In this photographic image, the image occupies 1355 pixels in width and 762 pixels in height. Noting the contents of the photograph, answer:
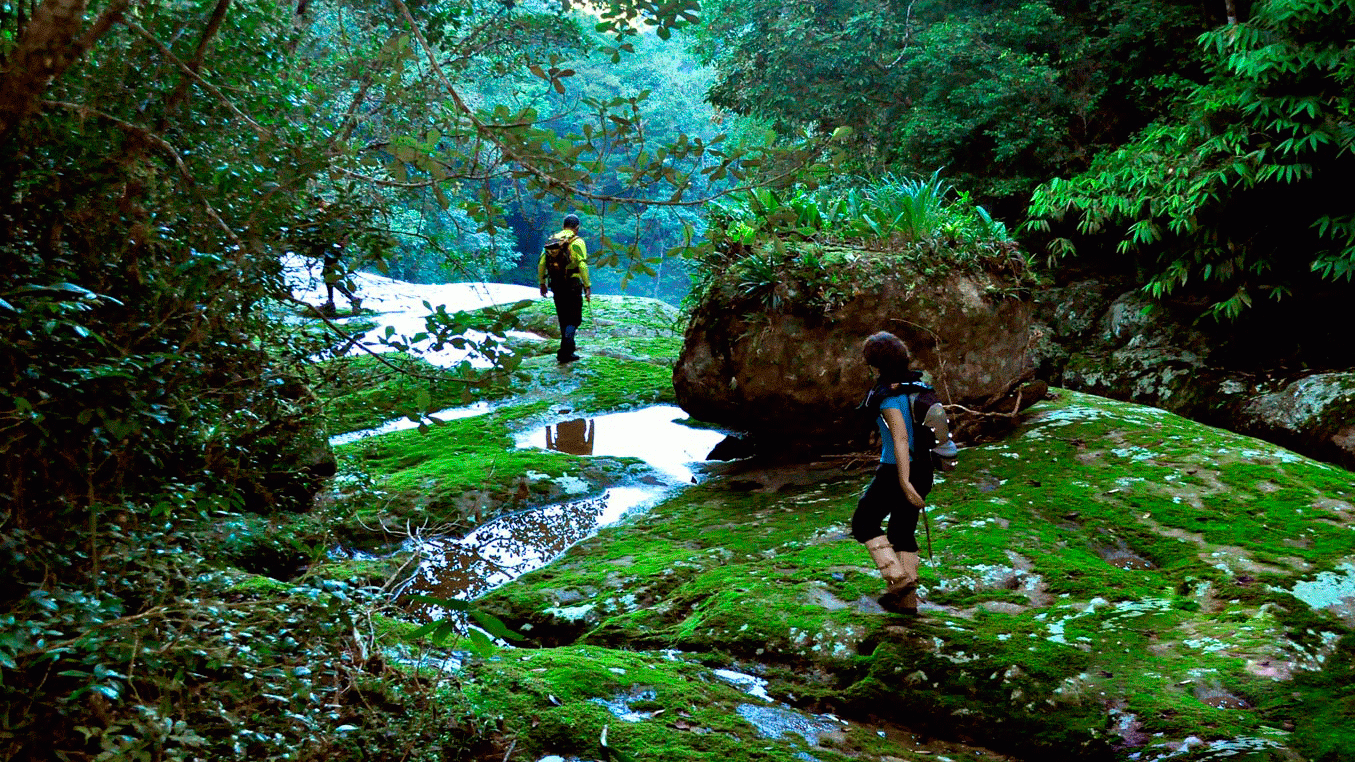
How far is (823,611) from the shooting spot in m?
4.88

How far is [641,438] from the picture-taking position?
9305 mm

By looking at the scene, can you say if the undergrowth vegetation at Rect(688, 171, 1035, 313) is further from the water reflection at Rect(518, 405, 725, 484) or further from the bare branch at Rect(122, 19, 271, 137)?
the bare branch at Rect(122, 19, 271, 137)

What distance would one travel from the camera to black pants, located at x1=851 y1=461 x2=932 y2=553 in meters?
4.77

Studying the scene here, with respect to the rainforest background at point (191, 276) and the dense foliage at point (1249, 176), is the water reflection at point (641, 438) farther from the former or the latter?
the dense foliage at point (1249, 176)

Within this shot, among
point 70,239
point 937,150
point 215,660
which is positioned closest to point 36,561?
point 215,660

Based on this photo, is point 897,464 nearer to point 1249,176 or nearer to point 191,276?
point 191,276

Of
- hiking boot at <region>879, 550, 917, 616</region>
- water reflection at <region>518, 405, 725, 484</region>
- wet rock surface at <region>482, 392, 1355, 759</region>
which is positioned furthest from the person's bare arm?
water reflection at <region>518, 405, 725, 484</region>

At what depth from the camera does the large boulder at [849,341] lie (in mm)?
7680

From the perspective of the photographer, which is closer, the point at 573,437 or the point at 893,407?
the point at 893,407

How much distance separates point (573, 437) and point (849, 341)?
326cm

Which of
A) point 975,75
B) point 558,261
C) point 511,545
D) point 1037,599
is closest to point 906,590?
point 1037,599

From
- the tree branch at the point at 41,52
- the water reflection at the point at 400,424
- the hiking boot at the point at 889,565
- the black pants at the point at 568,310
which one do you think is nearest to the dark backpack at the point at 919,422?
the hiking boot at the point at 889,565

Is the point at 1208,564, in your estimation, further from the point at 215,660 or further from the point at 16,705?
the point at 16,705

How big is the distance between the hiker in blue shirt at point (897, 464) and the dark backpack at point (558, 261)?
256 inches
